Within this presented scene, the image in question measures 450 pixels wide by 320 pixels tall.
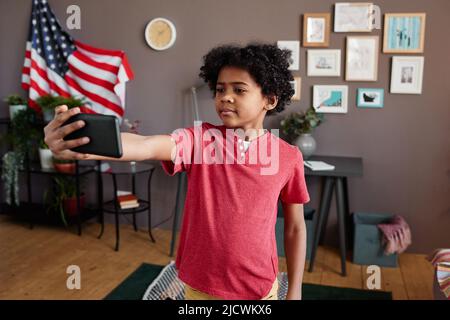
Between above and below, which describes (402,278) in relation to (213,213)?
below

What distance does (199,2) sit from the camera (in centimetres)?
319

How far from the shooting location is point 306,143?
293 centimetres

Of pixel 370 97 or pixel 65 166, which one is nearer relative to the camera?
pixel 370 97

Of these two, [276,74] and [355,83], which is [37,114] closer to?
[355,83]

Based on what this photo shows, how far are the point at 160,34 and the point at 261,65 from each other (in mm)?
2513

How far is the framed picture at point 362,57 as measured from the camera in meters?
2.97

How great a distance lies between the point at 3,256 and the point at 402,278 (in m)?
2.53

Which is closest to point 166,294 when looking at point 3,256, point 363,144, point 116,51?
point 3,256

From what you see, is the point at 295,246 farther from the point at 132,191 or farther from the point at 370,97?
the point at 132,191

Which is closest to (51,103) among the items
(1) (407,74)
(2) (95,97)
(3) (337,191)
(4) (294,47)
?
(2) (95,97)

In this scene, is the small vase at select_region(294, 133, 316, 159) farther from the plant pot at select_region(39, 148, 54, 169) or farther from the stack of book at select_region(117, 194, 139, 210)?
the plant pot at select_region(39, 148, 54, 169)

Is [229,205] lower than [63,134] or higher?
lower

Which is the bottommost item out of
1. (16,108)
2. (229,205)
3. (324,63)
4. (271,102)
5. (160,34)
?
(229,205)
